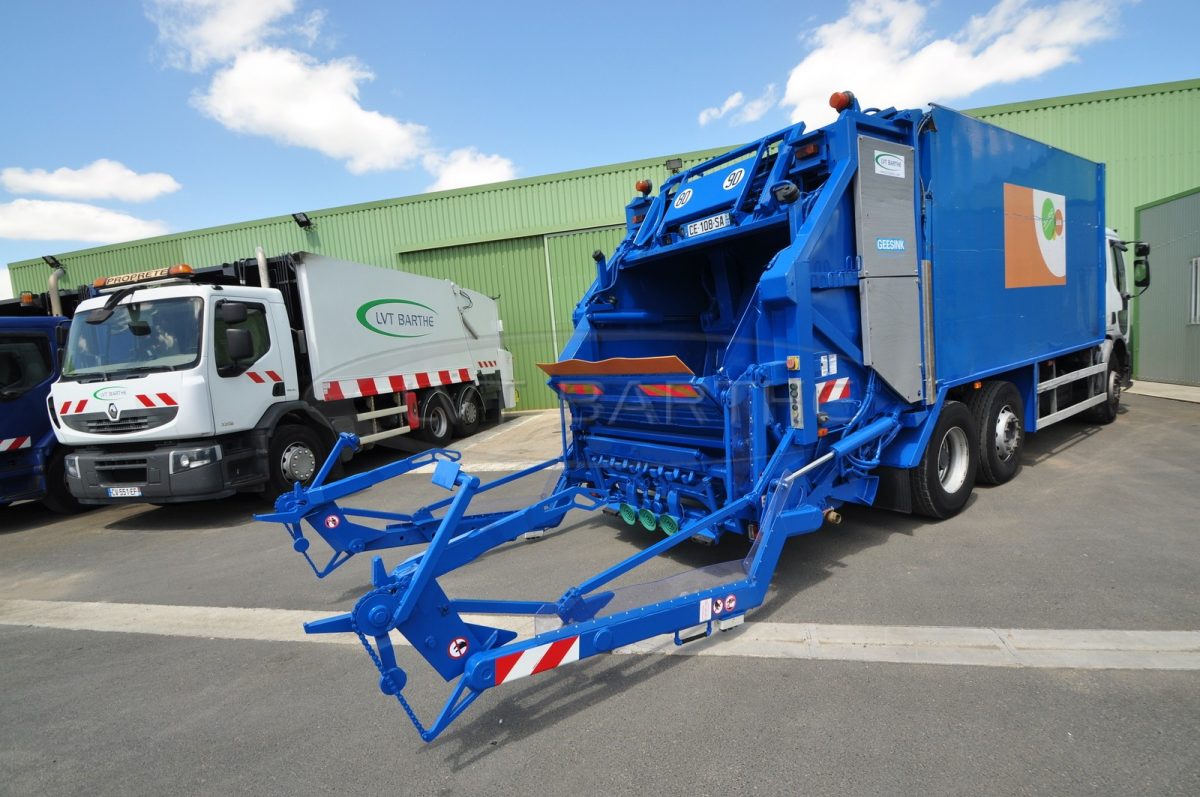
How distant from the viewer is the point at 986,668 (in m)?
2.80

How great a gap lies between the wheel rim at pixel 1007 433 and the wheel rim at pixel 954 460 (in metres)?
0.63

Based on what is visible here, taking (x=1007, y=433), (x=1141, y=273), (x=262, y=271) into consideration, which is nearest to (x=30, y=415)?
(x=262, y=271)

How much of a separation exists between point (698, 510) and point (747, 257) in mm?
2321

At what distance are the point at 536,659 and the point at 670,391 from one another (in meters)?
1.86

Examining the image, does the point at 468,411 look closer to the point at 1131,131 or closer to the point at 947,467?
the point at 947,467

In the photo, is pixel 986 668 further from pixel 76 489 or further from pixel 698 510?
pixel 76 489

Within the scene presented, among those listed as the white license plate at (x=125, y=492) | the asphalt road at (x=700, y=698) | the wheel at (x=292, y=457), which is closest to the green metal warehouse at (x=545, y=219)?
the wheel at (x=292, y=457)

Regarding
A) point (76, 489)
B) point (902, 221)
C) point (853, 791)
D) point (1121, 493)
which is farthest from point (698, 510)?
point (76, 489)

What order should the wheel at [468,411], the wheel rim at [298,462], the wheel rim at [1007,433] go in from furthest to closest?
the wheel at [468,411], the wheel rim at [298,462], the wheel rim at [1007,433]

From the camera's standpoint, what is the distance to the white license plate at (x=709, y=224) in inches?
170

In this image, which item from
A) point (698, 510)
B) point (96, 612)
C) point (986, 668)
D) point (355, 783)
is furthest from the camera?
point (96, 612)

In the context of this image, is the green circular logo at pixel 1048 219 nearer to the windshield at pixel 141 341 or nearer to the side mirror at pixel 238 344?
the side mirror at pixel 238 344

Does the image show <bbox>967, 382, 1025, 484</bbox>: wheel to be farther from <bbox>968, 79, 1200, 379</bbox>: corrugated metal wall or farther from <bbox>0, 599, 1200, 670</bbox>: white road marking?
<bbox>968, 79, 1200, 379</bbox>: corrugated metal wall

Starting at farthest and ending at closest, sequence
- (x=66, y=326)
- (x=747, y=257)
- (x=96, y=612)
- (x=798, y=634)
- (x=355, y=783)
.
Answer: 1. (x=66, y=326)
2. (x=747, y=257)
3. (x=96, y=612)
4. (x=798, y=634)
5. (x=355, y=783)
